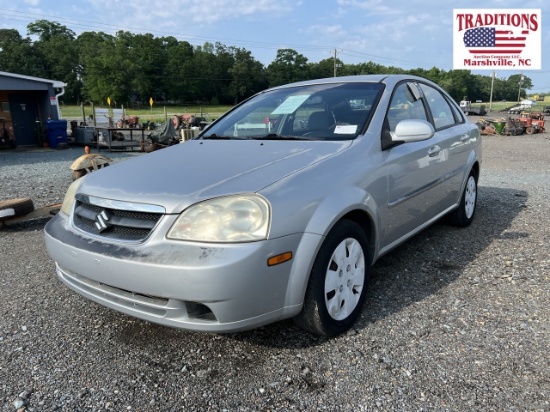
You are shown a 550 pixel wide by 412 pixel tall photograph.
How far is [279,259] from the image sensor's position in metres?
2.20

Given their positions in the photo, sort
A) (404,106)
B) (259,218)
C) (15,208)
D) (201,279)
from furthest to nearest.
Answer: (15,208) → (404,106) → (259,218) → (201,279)

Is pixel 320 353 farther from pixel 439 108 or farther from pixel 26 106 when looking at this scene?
pixel 26 106

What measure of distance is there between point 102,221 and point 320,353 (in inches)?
56.5

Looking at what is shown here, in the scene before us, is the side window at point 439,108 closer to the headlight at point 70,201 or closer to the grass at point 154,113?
the headlight at point 70,201

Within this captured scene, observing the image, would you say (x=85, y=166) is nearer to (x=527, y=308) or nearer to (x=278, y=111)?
(x=278, y=111)

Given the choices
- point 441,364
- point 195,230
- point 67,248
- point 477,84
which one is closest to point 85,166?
point 67,248

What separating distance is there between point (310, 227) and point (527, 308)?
1.81 m

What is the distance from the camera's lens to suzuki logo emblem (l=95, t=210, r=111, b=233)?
7.84ft

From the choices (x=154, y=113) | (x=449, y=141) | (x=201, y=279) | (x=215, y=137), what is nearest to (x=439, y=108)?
(x=449, y=141)

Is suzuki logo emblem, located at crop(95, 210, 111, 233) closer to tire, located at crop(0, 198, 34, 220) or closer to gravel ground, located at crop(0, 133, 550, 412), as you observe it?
gravel ground, located at crop(0, 133, 550, 412)

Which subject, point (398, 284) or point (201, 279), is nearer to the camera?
point (201, 279)

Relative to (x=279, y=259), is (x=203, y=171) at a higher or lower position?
higher

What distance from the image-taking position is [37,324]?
9.66 ft

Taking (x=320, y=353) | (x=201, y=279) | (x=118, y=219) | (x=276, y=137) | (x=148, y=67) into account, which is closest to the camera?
(x=201, y=279)
